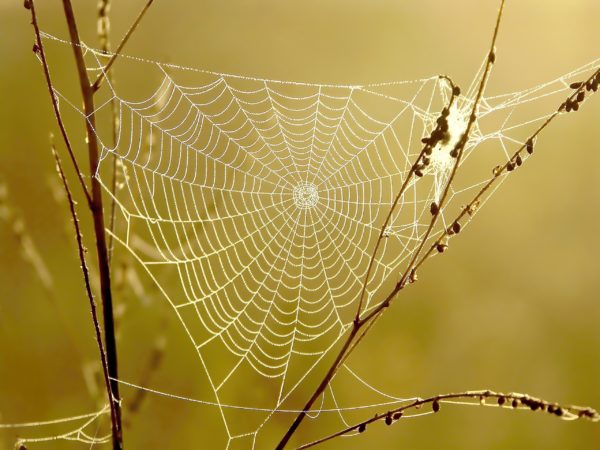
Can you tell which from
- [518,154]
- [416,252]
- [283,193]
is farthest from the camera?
[283,193]

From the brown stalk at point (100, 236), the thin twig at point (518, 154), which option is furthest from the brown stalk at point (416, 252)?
the brown stalk at point (100, 236)

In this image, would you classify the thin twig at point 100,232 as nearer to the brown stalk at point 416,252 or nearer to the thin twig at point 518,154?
the brown stalk at point 416,252

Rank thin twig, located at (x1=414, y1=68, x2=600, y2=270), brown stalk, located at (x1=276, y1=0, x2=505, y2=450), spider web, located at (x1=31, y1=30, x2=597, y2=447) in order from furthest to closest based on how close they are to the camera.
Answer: spider web, located at (x1=31, y1=30, x2=597, y2=447)
thin twig, located at (x1=414, y1=68, x2=600, y2=270)
brown stalk, located at (x1=276, y1=0, x2=505, y2=450)

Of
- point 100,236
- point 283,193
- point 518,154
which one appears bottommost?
point 100,236

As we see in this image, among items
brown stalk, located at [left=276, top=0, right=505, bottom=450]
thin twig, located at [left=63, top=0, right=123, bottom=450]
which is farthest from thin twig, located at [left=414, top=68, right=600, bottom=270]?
thin twig, located at [left=63, top=0, right=123, bottom=450]

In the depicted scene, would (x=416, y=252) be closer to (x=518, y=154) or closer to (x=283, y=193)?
(x=518, y=154)

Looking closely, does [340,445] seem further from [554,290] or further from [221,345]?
[554,290]

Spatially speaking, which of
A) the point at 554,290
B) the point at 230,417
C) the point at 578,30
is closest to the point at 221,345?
the point at 230,417

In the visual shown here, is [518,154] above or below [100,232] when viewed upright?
above

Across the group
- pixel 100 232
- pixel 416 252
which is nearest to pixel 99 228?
pixel 100 232

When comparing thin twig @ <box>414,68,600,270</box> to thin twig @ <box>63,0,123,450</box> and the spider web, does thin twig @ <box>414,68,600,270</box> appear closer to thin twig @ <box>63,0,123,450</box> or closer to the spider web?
thin twig @ <box>63,0,123,450</box>

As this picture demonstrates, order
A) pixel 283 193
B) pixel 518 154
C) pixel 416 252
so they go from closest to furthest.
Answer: pixel 416 252 < pixel 518 154 < pixel 283 193
